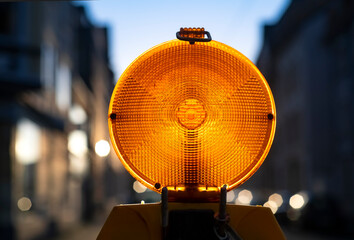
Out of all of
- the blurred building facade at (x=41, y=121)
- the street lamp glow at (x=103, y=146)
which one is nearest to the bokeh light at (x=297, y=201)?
the blurred building facade at (x=41, y=121)

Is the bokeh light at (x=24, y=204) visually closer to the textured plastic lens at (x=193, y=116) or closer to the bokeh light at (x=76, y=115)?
the bokeh light at (x=76, y=115)

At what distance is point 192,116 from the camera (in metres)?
1.49

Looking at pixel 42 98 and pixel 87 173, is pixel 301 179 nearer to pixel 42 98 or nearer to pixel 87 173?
pixel 87 173

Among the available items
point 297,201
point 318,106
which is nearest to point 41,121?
point 297,201

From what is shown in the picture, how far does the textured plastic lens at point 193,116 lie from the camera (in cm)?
149

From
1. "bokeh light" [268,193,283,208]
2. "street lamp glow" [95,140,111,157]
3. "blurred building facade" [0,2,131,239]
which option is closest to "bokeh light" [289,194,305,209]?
"bokeh light" [268,193,283,208]

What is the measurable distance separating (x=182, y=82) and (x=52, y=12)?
21.1 meters

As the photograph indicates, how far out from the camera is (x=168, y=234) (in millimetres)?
1434

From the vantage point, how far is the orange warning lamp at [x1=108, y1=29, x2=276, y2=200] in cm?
149

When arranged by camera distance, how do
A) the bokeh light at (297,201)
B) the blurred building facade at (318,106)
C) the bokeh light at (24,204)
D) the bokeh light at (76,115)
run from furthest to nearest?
the bokeh light at (76,115) → the blurred building facade at (318,106) → the bokeh light at (297,201) → the bokeh light at (24,204)

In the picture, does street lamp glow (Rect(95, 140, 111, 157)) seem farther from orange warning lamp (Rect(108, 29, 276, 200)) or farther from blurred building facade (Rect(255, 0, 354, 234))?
blurred building facade (Rect(255, 0, 354, 234))

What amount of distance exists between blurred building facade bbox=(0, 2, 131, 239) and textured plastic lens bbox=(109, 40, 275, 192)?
572 inches

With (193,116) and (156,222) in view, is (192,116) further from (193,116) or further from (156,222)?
(156,222)


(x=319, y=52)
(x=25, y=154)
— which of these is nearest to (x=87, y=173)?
(x=319, y=52)
